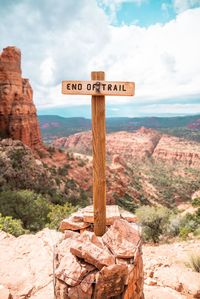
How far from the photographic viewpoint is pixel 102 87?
13.4 feet

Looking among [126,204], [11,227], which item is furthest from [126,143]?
[11,227]

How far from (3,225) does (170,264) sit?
6435mm

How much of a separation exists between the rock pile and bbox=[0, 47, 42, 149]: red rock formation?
90.5ft

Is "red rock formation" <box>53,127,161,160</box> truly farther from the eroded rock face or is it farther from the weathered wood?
the weathered wood

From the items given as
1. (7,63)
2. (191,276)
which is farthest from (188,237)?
(7,63)

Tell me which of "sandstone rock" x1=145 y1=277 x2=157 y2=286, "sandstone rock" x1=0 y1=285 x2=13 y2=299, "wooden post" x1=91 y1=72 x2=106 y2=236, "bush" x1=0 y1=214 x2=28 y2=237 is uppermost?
"wooden post" x1=91 y1=72 x2=106 y2=236

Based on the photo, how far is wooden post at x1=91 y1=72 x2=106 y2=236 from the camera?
4.16 m

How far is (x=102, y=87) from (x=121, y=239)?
8.12 ft

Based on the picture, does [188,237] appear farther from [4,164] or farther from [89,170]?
[89,170]

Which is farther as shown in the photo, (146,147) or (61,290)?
(146,147)

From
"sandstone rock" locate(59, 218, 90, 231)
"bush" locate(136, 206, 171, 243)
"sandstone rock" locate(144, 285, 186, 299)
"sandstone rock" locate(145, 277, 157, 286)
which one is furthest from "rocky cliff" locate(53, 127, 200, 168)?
"sandstone rock" locate(59, 218, 90, 231)

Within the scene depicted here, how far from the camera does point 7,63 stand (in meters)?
29.4

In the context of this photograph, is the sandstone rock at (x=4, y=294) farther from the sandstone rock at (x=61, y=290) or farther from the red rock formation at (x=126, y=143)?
the red rock formation at (x=126, y=143)

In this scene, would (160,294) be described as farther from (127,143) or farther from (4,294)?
(127,143)
